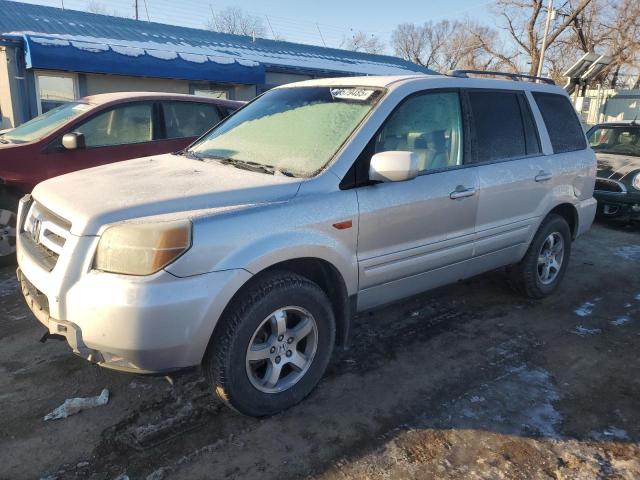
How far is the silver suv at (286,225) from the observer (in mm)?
2330

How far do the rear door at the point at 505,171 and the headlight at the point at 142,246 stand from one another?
2279mm

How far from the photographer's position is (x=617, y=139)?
352 inches

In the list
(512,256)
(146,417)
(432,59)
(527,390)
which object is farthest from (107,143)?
(432,59)

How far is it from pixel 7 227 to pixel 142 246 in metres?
3.65

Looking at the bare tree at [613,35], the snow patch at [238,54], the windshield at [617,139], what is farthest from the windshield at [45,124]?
the bare tree at [613,35]

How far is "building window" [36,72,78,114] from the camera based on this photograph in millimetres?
12195

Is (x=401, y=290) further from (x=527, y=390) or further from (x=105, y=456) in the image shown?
(x=105, y=456)

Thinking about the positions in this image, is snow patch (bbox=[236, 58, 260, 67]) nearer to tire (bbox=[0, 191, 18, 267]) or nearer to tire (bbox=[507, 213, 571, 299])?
tire (bbox=[0, 191, 18, 267])

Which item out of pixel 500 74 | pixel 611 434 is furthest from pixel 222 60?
pixel 611 434

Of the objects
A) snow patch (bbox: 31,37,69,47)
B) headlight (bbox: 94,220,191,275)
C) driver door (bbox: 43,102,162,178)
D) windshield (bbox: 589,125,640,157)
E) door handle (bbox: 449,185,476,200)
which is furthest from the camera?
snow patch (bbox: 31,37,69,47)

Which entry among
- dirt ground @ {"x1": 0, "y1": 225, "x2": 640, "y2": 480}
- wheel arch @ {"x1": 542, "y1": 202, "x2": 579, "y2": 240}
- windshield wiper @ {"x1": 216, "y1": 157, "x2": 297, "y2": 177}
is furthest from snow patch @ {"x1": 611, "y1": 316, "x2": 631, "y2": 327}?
windshield wiper @ {"x1": 216, "y1": 157, "x2": 297, "y2": 177}

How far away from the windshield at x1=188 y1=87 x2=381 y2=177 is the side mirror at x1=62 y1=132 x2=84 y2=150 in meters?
2.12

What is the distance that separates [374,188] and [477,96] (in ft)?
4.58

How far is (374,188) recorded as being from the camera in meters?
3.06
